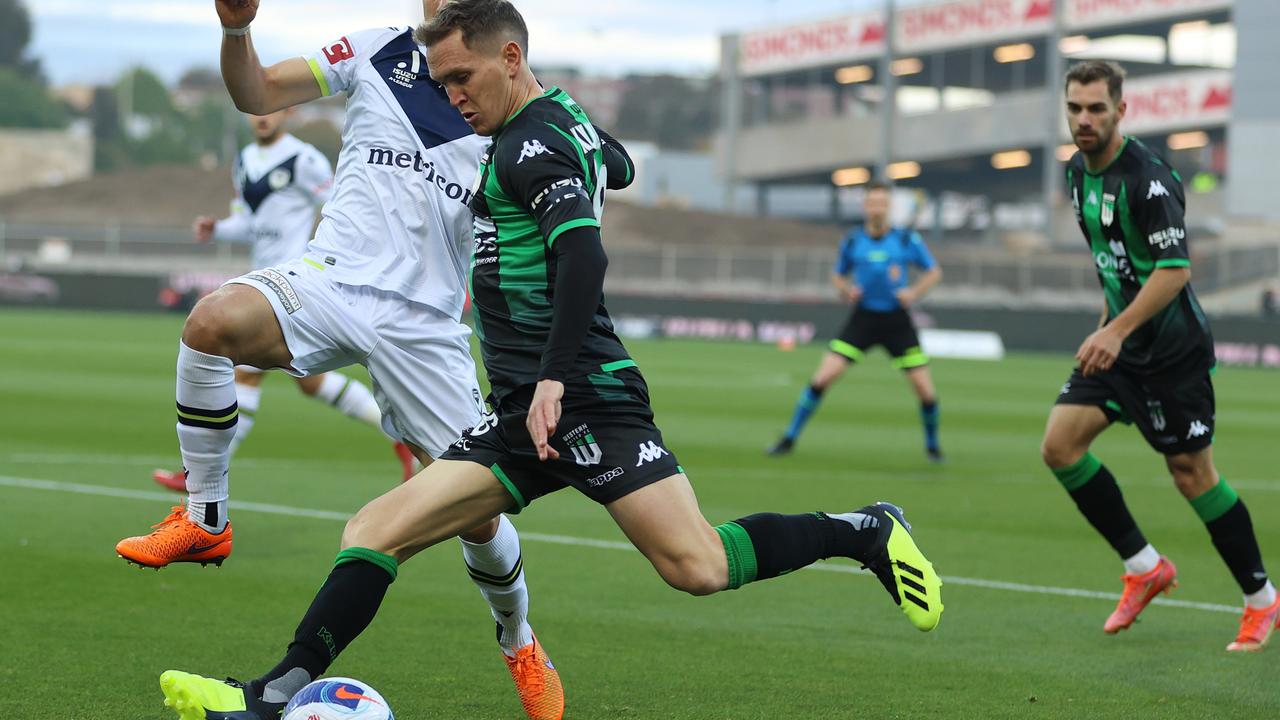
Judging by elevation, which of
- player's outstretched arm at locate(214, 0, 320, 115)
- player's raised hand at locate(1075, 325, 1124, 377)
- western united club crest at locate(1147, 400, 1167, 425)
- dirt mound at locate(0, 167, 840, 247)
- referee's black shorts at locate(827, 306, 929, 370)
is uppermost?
player's outstretched arm at locate(214, 0, 320, 115)

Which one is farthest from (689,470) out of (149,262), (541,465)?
(149,262)

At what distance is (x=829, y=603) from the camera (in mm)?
7262

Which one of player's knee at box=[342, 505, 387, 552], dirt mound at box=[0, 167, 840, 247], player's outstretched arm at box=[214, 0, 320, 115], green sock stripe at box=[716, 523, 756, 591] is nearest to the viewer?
player's knee at box=[342, 505, 387, 552]

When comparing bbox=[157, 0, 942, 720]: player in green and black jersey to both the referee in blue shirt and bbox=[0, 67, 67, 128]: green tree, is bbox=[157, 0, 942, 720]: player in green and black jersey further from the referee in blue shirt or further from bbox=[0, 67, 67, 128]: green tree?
bbox=[0, 67, 67, 128]: green tree

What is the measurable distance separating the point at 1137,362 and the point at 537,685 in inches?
121

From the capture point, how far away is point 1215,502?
6.84 meters

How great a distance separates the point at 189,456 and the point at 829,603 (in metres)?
3.19

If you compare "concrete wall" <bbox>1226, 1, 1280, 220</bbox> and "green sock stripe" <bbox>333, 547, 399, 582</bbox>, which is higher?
"green sock stripe" <bbox>333, 547, 399, 582</bbox>

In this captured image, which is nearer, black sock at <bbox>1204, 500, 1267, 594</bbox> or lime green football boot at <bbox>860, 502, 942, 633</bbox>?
lime green football boot at <bbox>860, 502, 942, 633</bbox>

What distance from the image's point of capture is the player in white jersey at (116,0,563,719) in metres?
5.10

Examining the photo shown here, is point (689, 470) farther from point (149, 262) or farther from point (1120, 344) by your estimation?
point (149, 262)

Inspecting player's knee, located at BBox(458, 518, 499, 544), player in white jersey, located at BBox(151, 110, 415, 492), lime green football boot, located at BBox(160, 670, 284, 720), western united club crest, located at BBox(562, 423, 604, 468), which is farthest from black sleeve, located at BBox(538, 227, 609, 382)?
player in white jersey, located at BBox(151, 110, 415, 492)

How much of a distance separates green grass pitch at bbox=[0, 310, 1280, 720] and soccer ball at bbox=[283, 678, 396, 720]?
0.66 m

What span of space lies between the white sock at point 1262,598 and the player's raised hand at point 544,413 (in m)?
3.68
